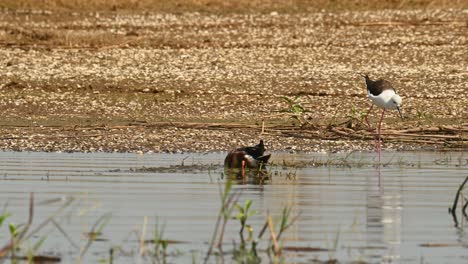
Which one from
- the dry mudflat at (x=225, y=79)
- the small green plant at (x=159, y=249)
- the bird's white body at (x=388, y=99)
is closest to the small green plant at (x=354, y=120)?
the dry mudflat at (x=225, y=79)

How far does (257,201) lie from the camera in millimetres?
11930

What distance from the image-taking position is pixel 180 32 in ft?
89.0

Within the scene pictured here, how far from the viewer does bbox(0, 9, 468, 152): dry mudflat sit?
17.4m

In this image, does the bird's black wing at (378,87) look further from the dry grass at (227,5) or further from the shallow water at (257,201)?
the dry grass at (227,5)

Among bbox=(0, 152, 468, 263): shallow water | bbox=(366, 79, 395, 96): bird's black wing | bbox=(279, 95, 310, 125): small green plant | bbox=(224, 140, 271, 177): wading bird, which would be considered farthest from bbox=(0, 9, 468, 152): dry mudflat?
bbox=(224, 140, 271, 177): wading bird

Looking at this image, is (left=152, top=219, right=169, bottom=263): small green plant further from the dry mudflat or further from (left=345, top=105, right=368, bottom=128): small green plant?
(left=345, top=105, right=368, bottom=128): small green plant

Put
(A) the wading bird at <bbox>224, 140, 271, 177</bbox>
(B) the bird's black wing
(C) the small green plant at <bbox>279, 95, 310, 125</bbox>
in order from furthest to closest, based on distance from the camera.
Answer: (B) the bird's black wing → (C) the small green plant at <bbox>279, 95, 310, 125</bbox> → (A) the wading bird at <bbox>224, 140, 271, 177</bbox>

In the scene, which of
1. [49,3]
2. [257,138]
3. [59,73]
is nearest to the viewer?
[257,138]

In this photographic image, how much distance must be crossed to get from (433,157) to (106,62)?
29.7ft

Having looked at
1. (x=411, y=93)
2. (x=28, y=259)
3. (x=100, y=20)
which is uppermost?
(x=100, y=20)

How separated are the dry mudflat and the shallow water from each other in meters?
1.21

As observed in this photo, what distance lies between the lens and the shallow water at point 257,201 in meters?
9.64

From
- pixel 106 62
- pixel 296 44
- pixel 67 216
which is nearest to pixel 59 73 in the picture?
pixel 106 62

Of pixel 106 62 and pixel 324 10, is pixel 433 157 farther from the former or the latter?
pixel 324 10
